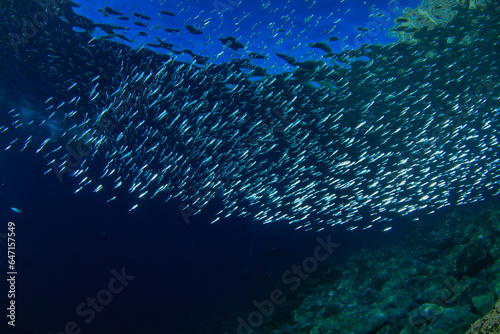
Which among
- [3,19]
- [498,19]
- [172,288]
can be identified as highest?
[3,19]

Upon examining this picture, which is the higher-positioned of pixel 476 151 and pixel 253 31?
pixel 253 31

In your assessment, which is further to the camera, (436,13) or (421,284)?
(436,13)

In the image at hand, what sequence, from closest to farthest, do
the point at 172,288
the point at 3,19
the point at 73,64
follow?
the point at 3,19, the point at 73,64, the point at 172,288

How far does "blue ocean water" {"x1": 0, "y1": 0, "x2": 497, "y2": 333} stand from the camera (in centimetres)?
930

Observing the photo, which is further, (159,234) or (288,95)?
(159,234)

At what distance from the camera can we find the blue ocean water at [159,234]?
9.30 meters

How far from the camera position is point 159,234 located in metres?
35.4

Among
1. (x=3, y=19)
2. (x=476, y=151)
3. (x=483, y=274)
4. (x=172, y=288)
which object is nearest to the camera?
(x=483, y=274)

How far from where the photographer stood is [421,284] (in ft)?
25.9

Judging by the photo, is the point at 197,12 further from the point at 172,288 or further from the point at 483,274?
the point at 172,288

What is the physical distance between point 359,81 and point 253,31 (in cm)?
579

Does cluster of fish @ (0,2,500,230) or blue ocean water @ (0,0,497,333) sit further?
cluster of fish @ (0,2,500,230)

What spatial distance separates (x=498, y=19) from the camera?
32.7 ft

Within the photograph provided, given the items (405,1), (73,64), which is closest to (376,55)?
(405,1)
